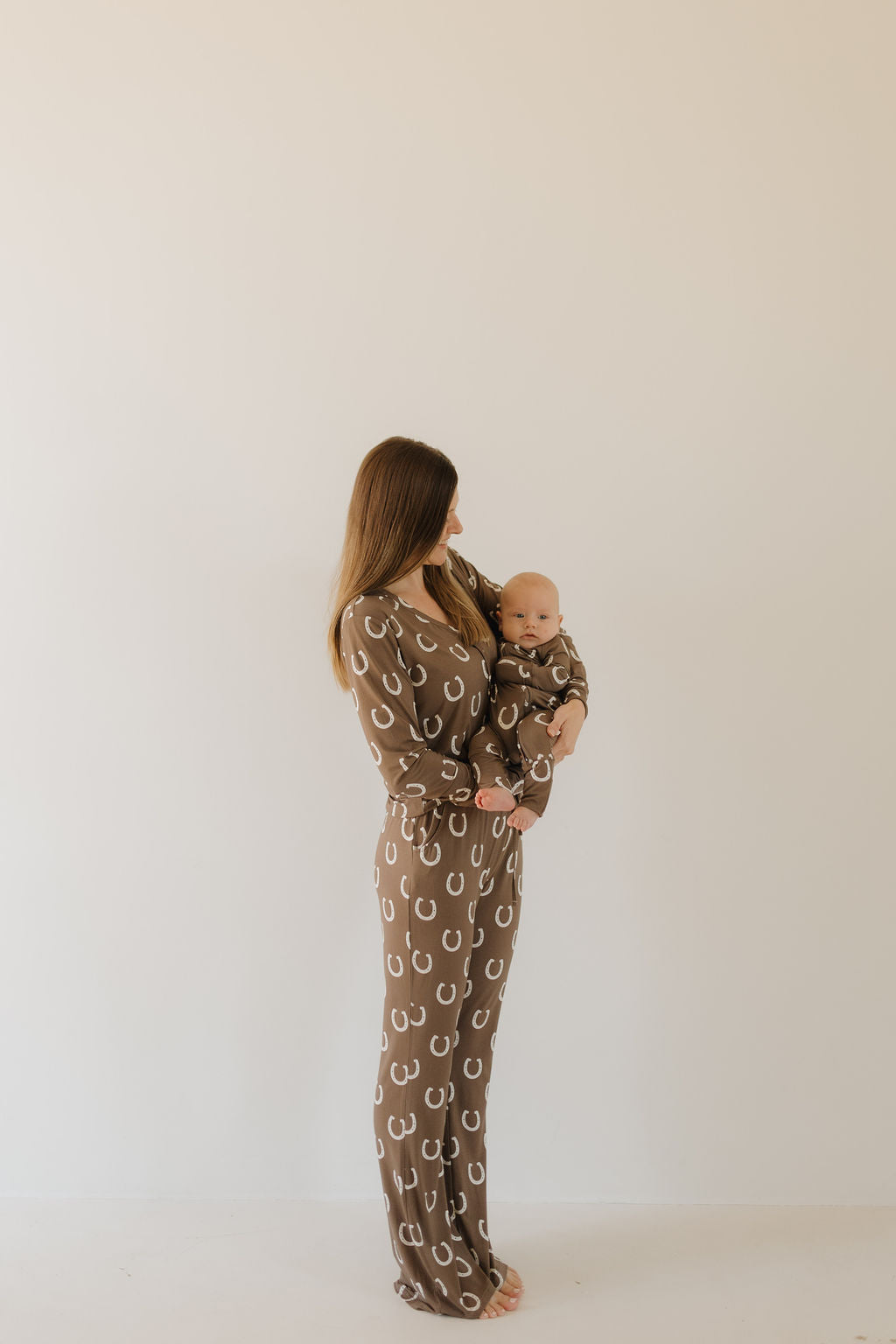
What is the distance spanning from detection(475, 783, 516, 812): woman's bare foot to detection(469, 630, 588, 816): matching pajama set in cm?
2

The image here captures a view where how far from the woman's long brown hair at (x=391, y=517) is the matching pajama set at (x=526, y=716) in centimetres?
31

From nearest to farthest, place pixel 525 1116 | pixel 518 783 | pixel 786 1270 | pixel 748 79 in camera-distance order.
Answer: pixel 518 783
pixel 786 1270
pixel 748 79
pixel 525 1116

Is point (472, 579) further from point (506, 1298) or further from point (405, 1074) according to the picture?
point (506, 1298)

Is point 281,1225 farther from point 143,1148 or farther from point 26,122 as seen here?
point 26,122

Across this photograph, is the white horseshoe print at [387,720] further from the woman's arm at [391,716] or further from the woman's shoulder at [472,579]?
the woman's shoulder at [472,579]

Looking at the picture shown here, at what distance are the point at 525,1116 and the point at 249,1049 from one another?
0.73 meters

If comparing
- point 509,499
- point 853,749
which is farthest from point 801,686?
point 509,499

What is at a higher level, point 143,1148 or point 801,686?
point 801,686

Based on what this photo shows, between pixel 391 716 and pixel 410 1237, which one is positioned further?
pixel 410 1237

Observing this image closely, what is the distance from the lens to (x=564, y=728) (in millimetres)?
2176

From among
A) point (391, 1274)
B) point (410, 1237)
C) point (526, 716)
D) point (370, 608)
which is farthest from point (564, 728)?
point (391, 1274)

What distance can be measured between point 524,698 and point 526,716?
4 centimetres

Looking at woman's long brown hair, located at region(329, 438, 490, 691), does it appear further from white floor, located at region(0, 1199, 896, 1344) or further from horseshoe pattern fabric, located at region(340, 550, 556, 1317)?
white floor, located at region(0, 1199, 896, 1344)

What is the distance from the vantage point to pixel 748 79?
2553mm
